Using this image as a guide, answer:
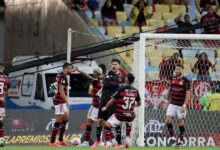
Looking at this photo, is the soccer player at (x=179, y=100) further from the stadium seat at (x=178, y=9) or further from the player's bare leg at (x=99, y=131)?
the stadium seat at (x=178, y=9)

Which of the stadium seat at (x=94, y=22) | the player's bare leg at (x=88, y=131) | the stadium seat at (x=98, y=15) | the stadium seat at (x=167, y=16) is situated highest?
the stadium seat at (x=167, y=16)

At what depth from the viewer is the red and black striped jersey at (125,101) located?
21047 millimetres

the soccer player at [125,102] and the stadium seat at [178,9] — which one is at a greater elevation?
the stadium seat at [178,9]

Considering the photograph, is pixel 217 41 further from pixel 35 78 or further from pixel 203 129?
pixel 35 78

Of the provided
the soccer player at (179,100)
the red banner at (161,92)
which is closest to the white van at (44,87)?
the red banner at (161,92)

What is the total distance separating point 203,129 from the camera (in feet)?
79.9

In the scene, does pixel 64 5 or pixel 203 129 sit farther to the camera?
pixel 64 5

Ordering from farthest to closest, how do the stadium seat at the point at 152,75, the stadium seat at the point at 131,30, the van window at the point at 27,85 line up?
the stadium seat at the point at 131,30, the van window at the point at 27,85, the stadium seat at the point at 152,75

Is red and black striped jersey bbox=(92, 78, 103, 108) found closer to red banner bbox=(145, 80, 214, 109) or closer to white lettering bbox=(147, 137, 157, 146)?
white lettering bbox=(147, 137, 157, 146)

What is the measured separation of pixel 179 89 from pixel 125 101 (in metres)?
2.50

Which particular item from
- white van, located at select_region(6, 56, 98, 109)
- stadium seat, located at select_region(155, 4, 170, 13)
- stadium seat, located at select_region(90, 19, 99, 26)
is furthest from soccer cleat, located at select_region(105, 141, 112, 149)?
stadium seat, located at select_region(155, 4, 170, 13)

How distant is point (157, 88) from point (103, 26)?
283 inches

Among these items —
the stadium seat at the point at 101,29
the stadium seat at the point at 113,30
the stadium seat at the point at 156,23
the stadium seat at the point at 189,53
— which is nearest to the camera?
the stadium seat at the point at 189,53

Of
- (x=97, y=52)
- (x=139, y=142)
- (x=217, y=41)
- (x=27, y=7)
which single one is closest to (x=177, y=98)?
(x=139, y=142)
